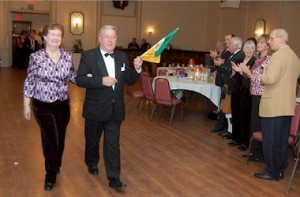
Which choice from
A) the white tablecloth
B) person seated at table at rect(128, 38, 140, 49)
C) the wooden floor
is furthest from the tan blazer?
person seated at table at rect(128, 38, 140, 49)

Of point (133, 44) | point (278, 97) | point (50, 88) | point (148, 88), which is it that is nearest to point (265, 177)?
point (278, 97)

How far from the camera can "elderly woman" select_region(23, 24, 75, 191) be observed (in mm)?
3672

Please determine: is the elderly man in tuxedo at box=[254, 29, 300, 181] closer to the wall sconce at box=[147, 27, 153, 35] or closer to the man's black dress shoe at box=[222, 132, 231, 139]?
the man's black dress shoe at box=[222, 132, 231, 139]

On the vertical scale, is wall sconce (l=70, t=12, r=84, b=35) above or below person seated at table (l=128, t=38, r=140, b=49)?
above

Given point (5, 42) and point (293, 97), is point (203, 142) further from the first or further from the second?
point (5, 42)

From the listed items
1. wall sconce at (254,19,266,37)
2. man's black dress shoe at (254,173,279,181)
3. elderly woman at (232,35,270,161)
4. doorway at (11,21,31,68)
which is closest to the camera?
man's black dress shoe at (254,173,279,181)

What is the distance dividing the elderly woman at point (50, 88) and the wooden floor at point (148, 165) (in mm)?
501

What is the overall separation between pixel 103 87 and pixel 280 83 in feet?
5.95

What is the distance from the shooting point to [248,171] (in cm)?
486

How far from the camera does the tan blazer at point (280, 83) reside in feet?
13.6

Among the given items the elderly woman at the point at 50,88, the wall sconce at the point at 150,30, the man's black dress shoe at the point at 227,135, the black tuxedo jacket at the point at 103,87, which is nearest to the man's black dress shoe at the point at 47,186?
the elderly woman at the point at 50,88

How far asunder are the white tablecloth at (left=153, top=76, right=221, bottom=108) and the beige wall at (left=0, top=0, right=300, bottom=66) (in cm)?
813

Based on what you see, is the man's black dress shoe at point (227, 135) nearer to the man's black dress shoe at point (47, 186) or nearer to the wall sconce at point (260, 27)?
the man's black dress shoe at point (47, 186)

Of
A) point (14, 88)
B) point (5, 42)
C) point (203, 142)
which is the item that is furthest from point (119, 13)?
point (203, 142)
